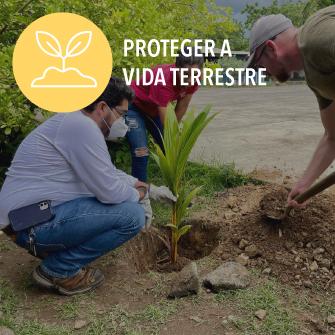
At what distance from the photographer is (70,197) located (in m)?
2.49

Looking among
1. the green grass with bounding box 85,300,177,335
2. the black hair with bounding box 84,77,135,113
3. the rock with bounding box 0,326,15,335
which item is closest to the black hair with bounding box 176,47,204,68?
the black hair with bounding box 84,77,135,113

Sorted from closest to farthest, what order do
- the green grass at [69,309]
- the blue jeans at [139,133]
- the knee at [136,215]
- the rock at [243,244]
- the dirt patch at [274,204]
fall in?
the green grass at [69,309], the knee at [136,215], the rock at [243,244], the dirt patch at [274,204], the blue jeans at [139,133]

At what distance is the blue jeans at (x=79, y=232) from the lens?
2.41 m

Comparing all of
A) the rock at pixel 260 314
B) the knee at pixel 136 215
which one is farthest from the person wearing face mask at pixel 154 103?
the rock at pixel 260 314

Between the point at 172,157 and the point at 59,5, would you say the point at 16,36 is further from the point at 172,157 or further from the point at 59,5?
the point at 172,157

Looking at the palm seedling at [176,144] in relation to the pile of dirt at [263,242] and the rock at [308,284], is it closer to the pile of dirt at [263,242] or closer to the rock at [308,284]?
the pile of dirt at [263,242]

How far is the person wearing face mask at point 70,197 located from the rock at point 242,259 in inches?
28.5

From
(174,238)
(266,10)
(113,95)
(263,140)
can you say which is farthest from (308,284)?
(266,10)

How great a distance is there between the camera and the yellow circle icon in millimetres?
3154

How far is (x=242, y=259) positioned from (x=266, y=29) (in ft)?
4.95

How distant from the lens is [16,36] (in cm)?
394

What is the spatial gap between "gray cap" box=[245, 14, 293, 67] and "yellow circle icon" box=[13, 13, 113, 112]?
115cm

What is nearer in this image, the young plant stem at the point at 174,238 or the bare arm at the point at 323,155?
the bare arm at the point at 323,155

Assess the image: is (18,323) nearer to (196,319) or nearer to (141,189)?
(196,319)
